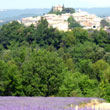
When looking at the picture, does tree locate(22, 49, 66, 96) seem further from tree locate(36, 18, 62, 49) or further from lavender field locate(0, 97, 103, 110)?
tree locate(36, 18, 62, 49)

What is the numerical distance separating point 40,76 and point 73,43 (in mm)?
31039

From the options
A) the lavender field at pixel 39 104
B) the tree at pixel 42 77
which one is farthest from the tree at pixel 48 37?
the lavender field at pixel 39 104

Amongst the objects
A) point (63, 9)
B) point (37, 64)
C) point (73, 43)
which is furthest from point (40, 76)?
point (63, 9)

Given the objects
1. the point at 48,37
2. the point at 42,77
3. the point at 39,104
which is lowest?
the point at 48,37

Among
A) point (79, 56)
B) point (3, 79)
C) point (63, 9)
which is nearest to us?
point (3, 79)

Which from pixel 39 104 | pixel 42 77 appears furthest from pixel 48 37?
pixel 39 104

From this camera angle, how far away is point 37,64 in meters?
25.4

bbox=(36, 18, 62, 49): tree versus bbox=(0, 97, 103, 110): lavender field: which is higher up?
bbox=(0, 97, 103, 110): lavender field

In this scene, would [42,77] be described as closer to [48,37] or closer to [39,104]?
[39,104]

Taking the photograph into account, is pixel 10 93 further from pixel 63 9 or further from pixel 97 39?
pixel 63 9

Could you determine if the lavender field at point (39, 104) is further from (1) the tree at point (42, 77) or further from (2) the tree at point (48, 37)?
(2) the tree at point (48, 37)

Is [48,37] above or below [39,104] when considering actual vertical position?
below

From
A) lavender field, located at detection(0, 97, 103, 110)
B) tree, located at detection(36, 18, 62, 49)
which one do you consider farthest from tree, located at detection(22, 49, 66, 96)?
tree, located at detection(36, 18, 62, 49)

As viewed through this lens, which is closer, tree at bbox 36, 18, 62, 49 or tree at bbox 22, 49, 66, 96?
tree at bbox 22, 49, 66, 96
